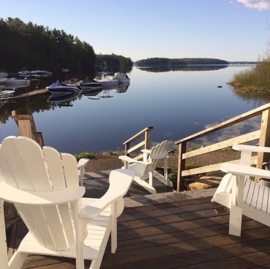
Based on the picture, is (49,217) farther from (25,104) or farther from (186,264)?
(25,104)

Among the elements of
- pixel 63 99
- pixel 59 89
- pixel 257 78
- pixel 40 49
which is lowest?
pixel 63 99

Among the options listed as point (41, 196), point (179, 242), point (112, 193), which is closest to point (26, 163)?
point (41, 196)

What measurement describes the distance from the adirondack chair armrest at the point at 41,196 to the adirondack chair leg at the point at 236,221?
1.24 meters

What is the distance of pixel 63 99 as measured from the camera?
25.7m

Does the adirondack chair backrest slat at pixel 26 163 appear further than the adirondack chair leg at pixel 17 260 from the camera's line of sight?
No

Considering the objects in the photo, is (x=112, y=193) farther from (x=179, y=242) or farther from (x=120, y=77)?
(x=120, y=77)

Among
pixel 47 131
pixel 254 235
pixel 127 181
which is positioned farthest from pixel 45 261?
pixel 47 131

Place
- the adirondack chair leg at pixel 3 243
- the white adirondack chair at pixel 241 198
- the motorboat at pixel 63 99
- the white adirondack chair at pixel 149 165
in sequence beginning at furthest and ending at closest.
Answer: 1. the motorboat at pixel 63 99
2. the white adirondack chair at pixel 149 165
3. the white adirondack chair at pixel 241 198
4. the adirondack chair leg at pixel 3 243

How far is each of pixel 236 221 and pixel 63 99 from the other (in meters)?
25.3

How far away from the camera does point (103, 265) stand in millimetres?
1643

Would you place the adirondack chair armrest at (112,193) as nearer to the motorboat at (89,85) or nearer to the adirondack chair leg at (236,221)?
the adirondack chair leg at (236,221)

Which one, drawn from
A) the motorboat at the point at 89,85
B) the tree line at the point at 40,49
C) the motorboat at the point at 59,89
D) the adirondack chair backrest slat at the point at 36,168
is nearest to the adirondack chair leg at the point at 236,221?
the adirondack chair backrest slat at the point at 36,168

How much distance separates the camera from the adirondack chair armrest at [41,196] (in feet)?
3.82

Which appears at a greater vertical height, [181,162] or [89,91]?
[89,91]
